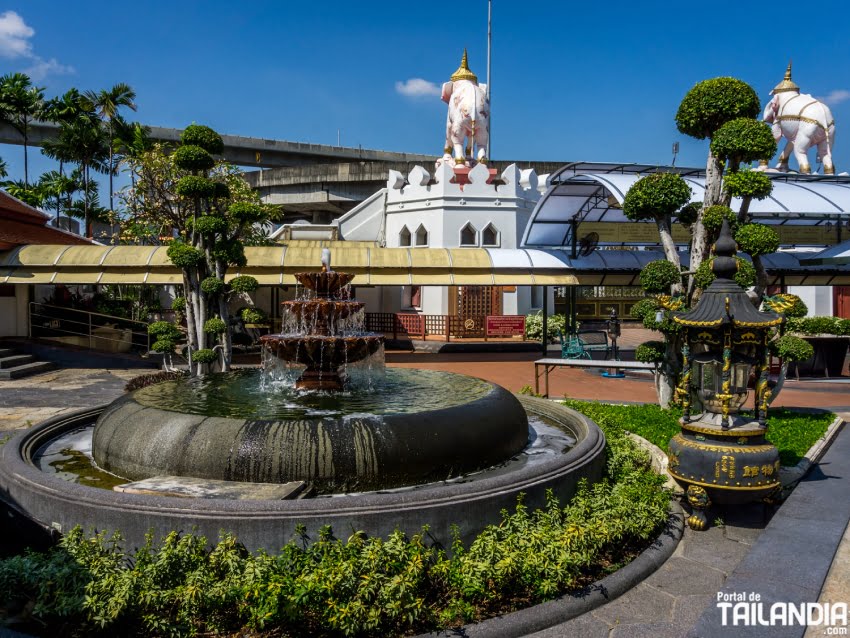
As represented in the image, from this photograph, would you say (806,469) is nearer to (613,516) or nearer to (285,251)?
(613,516)

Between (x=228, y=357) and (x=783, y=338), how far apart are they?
9673mm

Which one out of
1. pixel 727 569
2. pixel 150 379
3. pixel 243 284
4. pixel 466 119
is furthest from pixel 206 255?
pixel 466 119

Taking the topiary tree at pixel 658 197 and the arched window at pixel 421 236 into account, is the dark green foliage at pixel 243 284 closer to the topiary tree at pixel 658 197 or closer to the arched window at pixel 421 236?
the topiary tree at pixel 658 197

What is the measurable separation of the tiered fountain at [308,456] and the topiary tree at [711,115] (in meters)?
4.24

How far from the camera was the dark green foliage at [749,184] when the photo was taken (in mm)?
8844

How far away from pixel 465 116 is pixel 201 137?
19.6 meters

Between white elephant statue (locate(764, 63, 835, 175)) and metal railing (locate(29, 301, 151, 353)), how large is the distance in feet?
90.2

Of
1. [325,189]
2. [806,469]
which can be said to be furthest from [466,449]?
[325,189]

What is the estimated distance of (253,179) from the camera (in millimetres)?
43406

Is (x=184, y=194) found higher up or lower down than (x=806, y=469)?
higher up

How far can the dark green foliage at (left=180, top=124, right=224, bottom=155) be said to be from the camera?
12.1m

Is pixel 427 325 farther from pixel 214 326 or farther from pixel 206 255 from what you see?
pixel 214 326

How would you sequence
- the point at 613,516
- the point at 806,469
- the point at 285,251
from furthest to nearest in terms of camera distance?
the point at 285,251 < the point at 806,469 < the point at 613,516

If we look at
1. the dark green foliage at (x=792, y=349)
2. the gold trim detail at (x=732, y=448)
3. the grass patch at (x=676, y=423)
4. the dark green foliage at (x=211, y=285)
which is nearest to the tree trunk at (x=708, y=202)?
the dark green foliage at (x=792, y=349)
